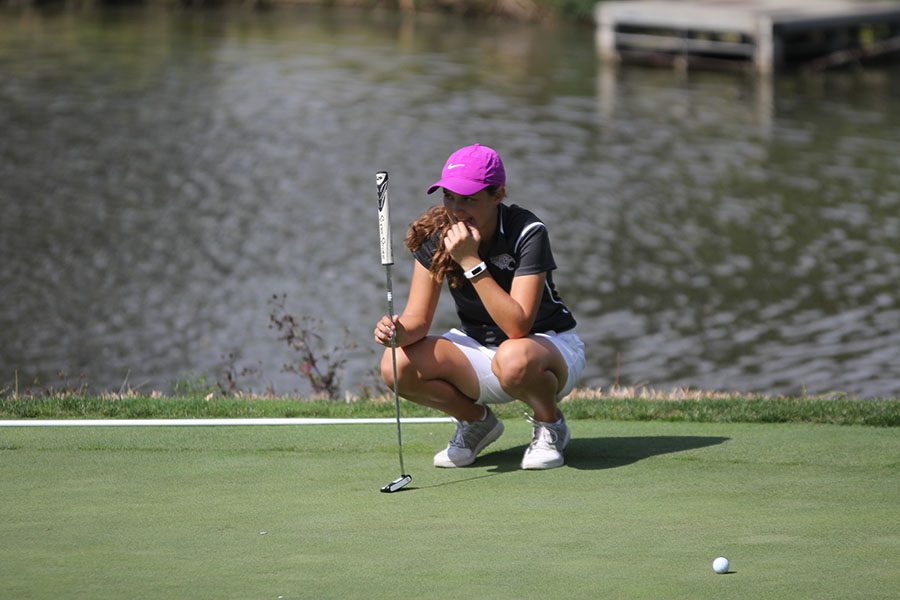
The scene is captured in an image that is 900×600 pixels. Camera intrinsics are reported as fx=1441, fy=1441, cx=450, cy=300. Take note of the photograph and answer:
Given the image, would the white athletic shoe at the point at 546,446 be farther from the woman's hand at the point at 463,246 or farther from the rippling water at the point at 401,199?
the rippling water at the point at 401,199

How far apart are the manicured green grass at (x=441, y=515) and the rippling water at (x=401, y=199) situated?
128 inches

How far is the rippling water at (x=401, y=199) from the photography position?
12352 mm

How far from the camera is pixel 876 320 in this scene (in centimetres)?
1301

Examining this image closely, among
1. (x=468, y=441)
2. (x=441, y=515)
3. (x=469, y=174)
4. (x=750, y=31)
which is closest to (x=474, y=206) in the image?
(x=469, y=174)

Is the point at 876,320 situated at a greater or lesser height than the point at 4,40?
lesser

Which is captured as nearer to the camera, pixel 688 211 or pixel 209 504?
pixel 209 504

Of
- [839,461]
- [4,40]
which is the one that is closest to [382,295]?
[839,461]

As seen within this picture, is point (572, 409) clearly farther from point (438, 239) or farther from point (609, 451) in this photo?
point (438, 239)

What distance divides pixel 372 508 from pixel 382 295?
893 centimetres

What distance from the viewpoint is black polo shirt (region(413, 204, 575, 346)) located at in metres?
5.30

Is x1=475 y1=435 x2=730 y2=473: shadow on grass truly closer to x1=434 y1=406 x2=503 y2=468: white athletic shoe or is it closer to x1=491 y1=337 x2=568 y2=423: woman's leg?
x1=434 y1=406 x2=503 y2=468: white athletic shoe

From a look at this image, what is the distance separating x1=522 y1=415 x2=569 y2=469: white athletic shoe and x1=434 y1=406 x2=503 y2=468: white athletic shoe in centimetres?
18

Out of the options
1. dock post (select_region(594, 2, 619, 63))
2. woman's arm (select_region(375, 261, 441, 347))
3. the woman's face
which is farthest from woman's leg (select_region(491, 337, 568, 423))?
dock post (select_region(594, 2, 619, 63))

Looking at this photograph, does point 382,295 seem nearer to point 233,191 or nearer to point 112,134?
point 233,191
